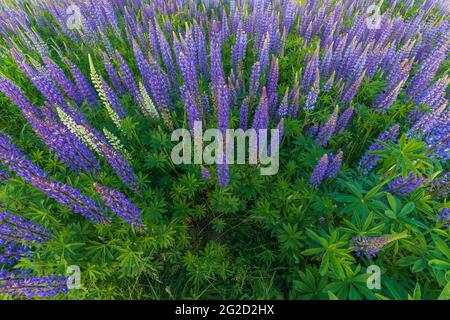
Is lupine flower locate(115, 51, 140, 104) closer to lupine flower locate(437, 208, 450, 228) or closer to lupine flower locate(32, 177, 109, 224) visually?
lupine flower locate(32, 177, 109, 224)

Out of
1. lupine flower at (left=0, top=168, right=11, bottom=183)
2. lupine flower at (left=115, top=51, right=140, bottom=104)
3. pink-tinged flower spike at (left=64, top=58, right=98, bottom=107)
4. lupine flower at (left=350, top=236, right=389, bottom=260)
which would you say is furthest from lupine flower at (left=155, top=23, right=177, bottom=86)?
lupine flower at (left=350, top=236, right=389, bottom=260)

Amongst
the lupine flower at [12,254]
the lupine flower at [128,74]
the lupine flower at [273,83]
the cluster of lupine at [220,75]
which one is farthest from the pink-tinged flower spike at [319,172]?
the lupine flower at [12,254]

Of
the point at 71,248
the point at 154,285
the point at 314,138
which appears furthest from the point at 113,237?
the point at 314,138

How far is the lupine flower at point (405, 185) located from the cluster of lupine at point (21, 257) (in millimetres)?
3371

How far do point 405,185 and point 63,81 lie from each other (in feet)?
13.4

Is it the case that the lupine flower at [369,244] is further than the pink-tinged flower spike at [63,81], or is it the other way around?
the pink-tinged flower spike at [63,81]

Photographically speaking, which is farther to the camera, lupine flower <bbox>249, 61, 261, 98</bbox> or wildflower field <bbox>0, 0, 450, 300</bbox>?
lupine flower <bbox>249, 61, 261, 98</bbox>

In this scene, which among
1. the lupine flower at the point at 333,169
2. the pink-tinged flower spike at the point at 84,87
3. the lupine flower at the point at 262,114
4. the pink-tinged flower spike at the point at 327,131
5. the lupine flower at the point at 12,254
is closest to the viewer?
the lupine flower at the point at 12,254

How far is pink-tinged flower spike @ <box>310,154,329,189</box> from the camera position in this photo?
8.18ft

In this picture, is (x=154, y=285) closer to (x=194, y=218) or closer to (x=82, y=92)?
(x=194, y=218)

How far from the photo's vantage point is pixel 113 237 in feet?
8.55

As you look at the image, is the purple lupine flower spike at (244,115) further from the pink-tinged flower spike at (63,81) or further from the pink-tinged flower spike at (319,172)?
the pink-tinged flower spike at (63,81)

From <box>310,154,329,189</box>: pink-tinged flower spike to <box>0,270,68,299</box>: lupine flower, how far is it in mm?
2539

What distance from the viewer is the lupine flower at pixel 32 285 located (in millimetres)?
2158
